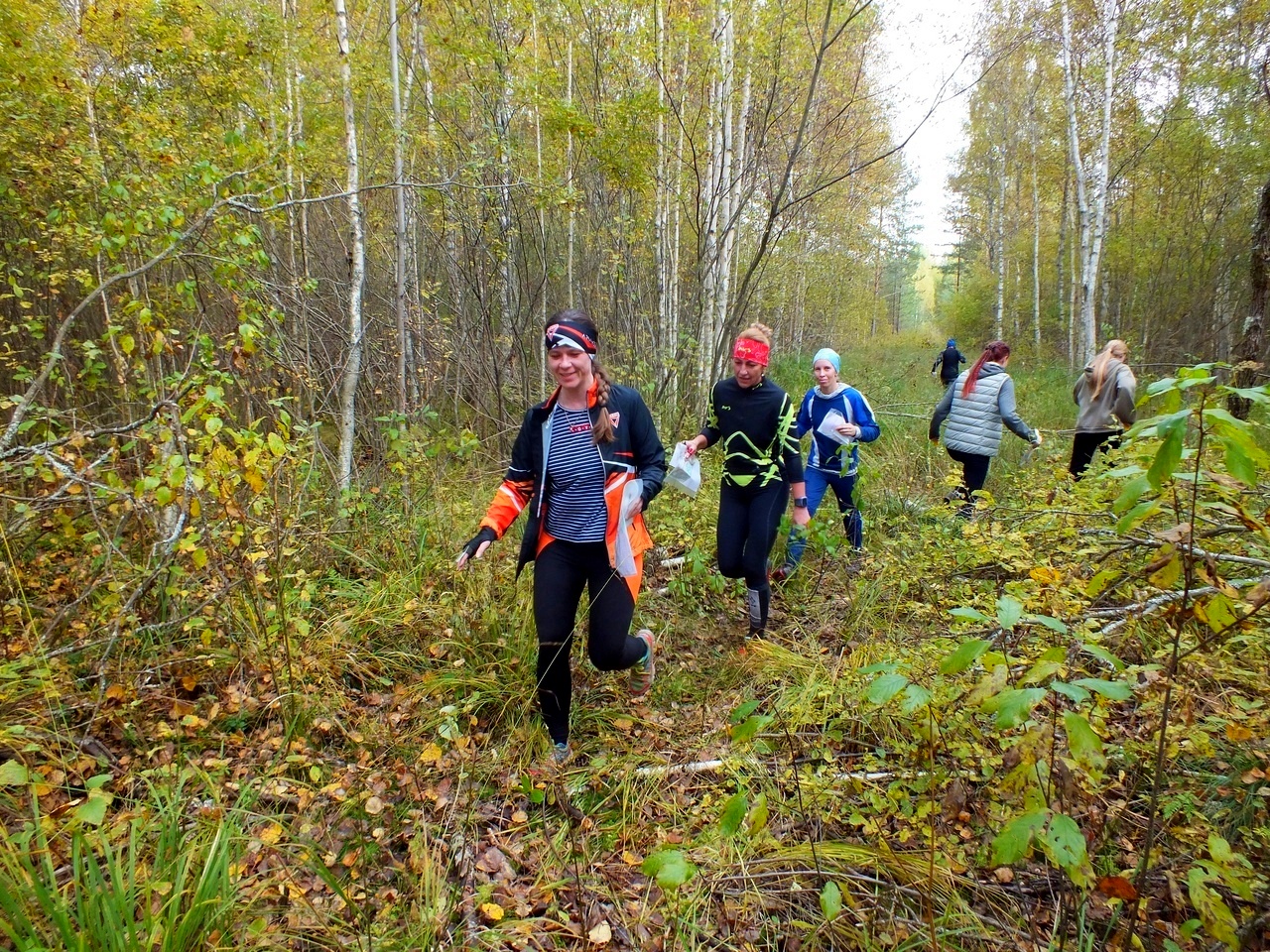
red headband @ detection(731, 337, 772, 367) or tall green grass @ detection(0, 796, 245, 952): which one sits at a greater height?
red headband @ detection(731, 337, 772, 367)

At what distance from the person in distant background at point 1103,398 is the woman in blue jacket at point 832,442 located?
1.91m

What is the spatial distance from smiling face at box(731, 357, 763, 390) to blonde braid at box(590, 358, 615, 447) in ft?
3.77

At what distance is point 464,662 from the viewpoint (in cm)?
317

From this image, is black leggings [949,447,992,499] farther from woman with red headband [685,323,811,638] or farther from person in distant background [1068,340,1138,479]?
woman with red headband [685,323,811,638]

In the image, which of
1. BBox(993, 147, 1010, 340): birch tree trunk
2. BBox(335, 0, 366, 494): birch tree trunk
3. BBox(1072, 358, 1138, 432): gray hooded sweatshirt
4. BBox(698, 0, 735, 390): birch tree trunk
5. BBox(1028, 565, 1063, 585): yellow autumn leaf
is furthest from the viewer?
BBox(993, 147, 1010, 340): birch tree trunk

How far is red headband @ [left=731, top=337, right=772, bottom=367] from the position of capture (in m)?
3.56

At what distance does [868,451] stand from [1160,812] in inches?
207

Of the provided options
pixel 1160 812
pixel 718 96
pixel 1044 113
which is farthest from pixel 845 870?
pixel 1044 113

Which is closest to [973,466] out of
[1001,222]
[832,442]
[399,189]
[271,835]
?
[832,442]

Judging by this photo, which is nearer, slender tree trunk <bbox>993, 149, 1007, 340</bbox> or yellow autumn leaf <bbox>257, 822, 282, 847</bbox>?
yellow autumn leaf <bbox>257, 822, 282, 847</bbox>

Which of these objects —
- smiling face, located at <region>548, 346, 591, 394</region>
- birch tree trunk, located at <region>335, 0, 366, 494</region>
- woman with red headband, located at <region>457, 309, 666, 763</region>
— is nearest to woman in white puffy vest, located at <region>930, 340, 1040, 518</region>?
woman with red headband, located at <region>457, 309, 666, 763</region>

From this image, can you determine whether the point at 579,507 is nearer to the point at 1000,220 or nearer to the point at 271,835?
the point at 271,835

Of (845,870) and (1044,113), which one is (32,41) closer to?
(845,870)

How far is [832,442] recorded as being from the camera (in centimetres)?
451
